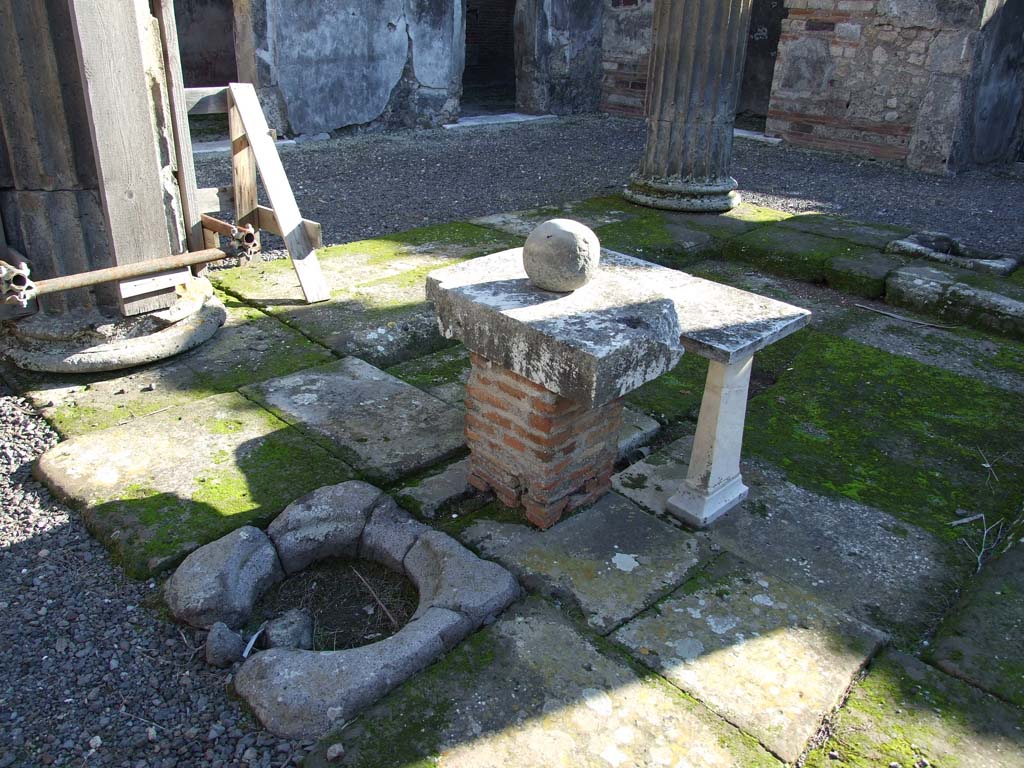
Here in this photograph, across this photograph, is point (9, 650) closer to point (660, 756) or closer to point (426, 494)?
point (426, 494)

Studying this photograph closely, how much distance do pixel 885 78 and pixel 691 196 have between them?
4.25 meters

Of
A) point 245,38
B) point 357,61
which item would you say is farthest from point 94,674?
point 357,61

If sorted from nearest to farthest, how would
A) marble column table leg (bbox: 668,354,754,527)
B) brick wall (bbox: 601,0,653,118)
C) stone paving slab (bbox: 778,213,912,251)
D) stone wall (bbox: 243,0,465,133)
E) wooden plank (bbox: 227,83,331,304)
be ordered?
marble column table leg (bbox: 668,354,754,527), wooden plank (bbox: 227,83,331,304), stone paving slab (bbox: 778,213,912,251), stone wall (bbox: 243,0,465,133), brick wall (bbox: 601,0,653,118)

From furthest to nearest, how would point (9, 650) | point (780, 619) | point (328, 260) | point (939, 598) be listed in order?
point (328, 260), point (939, 598), point (780, 619), point (9, 650)

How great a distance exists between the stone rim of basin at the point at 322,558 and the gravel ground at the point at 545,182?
3.63 metres

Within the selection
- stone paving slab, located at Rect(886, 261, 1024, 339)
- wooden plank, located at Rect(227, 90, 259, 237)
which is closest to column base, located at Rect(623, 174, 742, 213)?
stone paving slab, located at Rect(886, 261, 1024, 339)

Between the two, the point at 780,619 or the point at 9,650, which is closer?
the point at 9,650

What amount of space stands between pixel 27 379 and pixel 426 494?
2110 mm

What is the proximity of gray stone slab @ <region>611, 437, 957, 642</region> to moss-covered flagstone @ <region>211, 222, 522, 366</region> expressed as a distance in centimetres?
162

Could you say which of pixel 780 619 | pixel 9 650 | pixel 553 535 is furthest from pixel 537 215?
pixel 9 650

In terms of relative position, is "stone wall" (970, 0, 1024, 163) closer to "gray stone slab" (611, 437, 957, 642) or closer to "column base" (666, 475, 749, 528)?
"gray stone slab" (611, 437, 957, 642)

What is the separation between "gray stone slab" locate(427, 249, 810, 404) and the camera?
96.9 inches

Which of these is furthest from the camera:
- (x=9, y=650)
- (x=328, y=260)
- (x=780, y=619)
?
(x=328, y=260)

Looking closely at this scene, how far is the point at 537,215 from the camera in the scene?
20.8 feet
